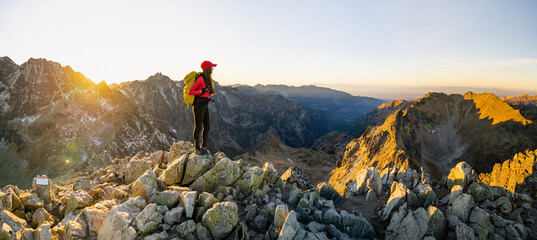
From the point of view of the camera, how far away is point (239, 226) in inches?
371

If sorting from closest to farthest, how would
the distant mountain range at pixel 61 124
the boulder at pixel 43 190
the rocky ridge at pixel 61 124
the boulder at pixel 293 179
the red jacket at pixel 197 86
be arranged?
1. the red jacket at pixel 197 86
2. the boulder at pixel 43 190
3. the boulder at pixel 293 179
4. the rocky ridge at pixel 61 124
5. the distant mountain range at pixel 61 124

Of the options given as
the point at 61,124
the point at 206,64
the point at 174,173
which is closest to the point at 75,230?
the point at 174,173

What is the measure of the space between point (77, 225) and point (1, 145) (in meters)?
154

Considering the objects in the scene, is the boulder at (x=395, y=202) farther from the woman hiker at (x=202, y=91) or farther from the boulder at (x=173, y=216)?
the woman hiker at (x=202, y=91)

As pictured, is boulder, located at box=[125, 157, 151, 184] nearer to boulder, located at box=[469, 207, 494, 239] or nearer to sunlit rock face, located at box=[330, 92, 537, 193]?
boulder, located at box=[469, 207, 494, 239]

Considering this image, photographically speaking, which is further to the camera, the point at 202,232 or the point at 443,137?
the point at 443,137

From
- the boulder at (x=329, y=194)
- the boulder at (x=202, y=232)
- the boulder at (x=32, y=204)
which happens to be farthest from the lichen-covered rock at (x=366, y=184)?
the boulder at (x=32, y=204)

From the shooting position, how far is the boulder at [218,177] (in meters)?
12.4

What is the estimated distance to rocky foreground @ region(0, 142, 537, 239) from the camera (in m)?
8.62

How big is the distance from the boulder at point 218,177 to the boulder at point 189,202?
2300 mm

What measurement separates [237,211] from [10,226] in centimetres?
818

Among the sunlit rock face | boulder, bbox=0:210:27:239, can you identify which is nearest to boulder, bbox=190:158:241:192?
boulder, bbox=0:210:27:239

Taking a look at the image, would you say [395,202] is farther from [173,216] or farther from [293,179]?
[173,216]

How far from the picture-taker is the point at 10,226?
7957 millimetres
